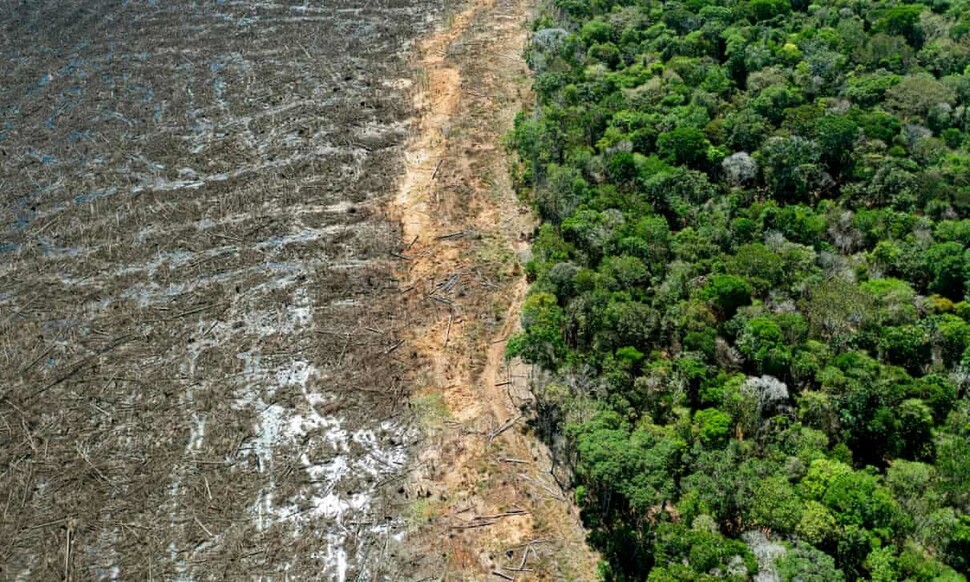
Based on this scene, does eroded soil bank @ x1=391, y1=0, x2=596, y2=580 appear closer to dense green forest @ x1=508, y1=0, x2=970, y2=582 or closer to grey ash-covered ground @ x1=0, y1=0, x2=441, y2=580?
grey ash-covered ground @ x1=0, y1=0, x2=441, y2=580

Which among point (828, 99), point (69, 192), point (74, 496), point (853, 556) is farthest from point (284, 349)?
point (828, 99)

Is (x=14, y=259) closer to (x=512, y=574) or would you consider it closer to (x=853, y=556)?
(x=512, y=574)

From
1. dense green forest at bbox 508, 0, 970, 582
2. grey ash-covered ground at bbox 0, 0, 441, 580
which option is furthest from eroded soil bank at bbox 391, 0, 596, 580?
dense green forest at bbox 508, 0, 970, 582

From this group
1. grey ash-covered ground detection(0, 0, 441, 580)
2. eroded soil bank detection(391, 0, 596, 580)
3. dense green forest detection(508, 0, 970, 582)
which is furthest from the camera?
grey ash-covered ground detection(0, 0, 441, 580)

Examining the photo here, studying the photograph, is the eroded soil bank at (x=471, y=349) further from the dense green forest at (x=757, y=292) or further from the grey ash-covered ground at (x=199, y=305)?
the dense green forest at (x=757, y=292)

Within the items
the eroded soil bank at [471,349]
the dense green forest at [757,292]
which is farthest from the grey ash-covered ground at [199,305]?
the dense green forest at [757,292]
